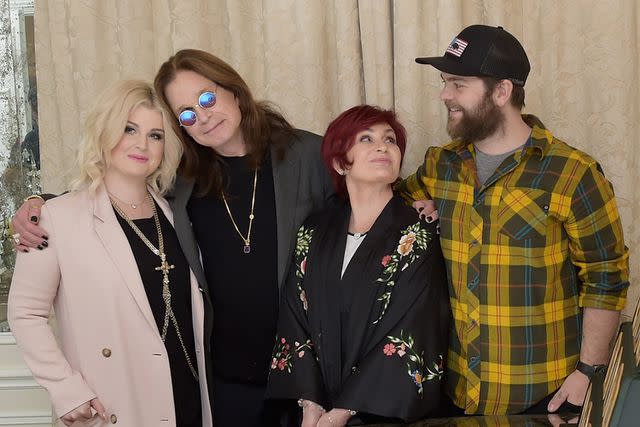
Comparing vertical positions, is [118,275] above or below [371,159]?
below

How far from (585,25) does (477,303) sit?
1286 millimetres

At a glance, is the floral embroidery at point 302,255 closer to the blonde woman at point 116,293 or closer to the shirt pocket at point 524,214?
the blonde woman at point 116,293

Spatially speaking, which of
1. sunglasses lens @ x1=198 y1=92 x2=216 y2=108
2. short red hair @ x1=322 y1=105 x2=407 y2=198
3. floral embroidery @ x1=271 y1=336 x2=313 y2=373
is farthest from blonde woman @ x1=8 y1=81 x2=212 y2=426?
short red hair @ x1=322 y1=105 x2=407 y2=198

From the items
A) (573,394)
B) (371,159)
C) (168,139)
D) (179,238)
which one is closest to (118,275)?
(179,238)

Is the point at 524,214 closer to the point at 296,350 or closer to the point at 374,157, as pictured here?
the point at 374,157

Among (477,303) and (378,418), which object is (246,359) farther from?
(477,303)

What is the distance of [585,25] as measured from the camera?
2.96 m

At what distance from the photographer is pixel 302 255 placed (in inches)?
97.5

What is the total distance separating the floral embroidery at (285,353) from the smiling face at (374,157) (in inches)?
20.4

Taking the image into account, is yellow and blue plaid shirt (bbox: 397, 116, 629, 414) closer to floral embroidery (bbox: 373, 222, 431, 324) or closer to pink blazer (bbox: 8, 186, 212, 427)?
floral embroidery (bbox: 373, 222, 431, 324)

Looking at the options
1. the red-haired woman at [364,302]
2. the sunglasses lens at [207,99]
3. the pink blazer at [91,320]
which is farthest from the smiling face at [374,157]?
the pink blazer at [91,320]

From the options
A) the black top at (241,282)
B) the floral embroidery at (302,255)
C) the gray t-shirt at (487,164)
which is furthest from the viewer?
the black top at (241,282)

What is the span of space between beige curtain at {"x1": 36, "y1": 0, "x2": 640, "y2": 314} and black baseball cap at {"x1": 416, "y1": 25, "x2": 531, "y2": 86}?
1.94ft

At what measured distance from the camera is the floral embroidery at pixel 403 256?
230cm
